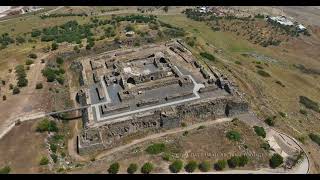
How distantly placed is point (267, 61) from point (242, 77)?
20414mm

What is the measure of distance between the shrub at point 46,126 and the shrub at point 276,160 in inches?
957

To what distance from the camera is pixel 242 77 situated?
192ft

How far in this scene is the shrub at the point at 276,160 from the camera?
38438 mm

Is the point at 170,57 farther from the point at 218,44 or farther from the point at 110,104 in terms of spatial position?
the point at 218,44

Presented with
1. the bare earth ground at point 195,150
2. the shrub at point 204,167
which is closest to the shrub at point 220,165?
the bare earth ground at point 195,150

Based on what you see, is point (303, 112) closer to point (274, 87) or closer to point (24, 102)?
point (274, 87)

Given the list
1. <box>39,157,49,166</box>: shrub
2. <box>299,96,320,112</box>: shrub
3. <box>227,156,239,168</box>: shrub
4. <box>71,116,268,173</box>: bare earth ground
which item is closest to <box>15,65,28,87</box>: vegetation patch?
<box>39,157,49,166</box>: shrub

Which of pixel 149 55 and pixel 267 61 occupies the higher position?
pixel 149 55

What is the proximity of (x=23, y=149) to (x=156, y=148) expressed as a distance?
13.9 m

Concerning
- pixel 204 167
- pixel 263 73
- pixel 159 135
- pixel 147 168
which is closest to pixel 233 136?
pixel 204 167

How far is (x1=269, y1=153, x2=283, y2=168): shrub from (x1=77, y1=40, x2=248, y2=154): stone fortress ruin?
8.70 metres

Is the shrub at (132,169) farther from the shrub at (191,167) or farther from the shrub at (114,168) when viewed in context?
the shrub at (191,167)

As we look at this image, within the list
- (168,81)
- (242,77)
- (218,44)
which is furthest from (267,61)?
(168,81)

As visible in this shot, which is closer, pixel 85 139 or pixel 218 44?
pixel 85 139
